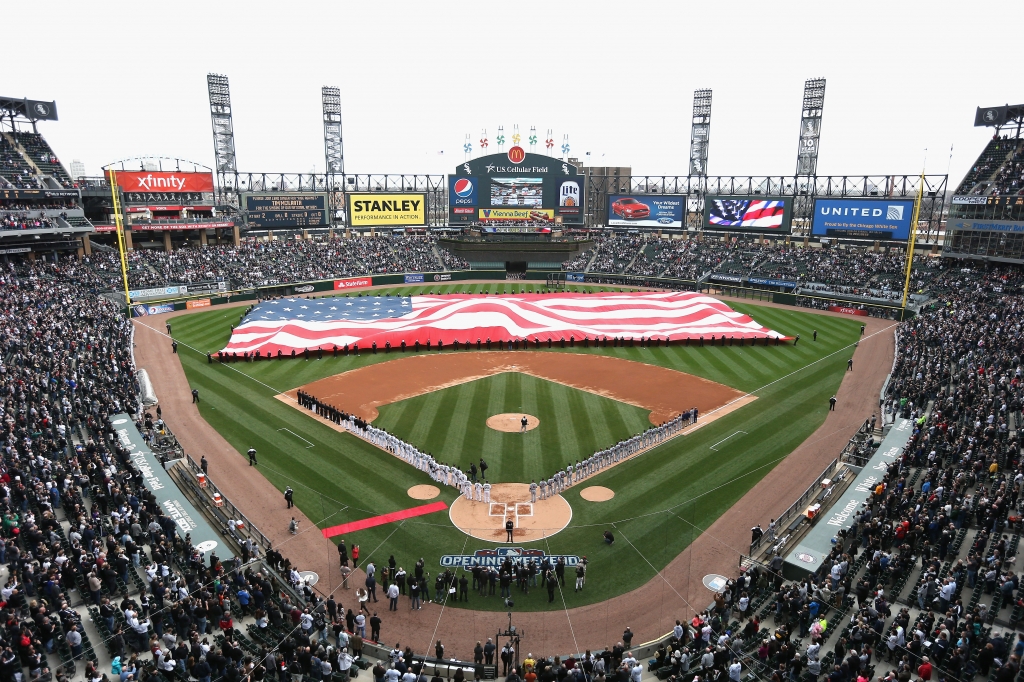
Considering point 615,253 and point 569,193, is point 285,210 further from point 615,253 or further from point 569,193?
point 615,253

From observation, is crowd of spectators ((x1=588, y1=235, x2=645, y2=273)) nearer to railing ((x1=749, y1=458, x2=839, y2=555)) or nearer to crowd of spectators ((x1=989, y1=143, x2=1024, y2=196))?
crowd of spectators ((x1=989, y1=143, x2=1024, y2=196))

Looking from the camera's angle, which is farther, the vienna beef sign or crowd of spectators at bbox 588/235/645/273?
crowd of spectators at bbox 588/235/645/273

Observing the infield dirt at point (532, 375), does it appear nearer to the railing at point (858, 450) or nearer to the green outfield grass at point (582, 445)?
the green outfield grass at point (582, 445)

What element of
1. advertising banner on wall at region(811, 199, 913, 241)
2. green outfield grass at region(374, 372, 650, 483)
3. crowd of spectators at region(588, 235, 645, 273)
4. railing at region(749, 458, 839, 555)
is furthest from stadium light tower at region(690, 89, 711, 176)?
railing at region(749, 458, 839, 555)

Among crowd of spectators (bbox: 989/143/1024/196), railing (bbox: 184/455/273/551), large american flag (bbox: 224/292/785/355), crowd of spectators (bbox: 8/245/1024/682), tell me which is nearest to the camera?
crowd of spectators (bbox: 8/245/1024/682)

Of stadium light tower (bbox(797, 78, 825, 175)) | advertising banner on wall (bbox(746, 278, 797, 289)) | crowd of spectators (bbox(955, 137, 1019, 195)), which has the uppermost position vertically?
stadium light tower (bbox(797, 78, 825, 175))

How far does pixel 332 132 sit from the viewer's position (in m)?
87.0

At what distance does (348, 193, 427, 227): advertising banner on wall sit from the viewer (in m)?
83.8

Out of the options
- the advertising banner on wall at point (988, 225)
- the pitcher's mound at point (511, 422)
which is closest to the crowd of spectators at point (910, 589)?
the pitcher's mound at point (511, 422)

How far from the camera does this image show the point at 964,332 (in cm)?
3809

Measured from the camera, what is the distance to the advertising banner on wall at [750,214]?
74.7 metres

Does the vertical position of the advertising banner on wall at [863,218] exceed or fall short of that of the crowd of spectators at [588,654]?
it exceeds it

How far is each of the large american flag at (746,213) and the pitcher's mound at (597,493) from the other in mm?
61116

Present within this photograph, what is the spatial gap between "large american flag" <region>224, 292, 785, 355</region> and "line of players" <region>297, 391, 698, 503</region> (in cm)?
1400
